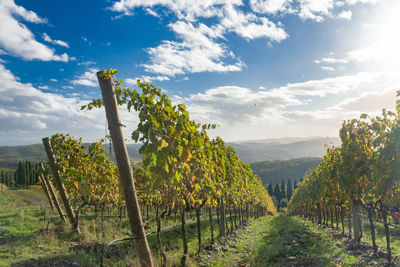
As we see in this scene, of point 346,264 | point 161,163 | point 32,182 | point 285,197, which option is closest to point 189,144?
point 161,163

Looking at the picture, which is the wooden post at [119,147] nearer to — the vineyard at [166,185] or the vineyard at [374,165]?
the vineyard at [166,185]

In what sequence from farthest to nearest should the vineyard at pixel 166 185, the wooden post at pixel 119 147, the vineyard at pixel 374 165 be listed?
the vineyard at pixel 374 165 → the vineyard at pixel 166 185 → the wooden post at pixel 119 147

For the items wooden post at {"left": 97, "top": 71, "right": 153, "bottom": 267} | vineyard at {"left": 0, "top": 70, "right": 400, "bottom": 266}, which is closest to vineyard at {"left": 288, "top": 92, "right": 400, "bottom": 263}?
vineyard at {"left": 0, "top": 70, "right": 400, "bottom": 266}

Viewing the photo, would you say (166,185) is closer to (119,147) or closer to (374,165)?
(119,147)

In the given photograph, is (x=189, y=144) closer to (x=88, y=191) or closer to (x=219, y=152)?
(x=219, y=152)

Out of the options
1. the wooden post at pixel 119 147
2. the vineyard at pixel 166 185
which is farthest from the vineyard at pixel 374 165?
the wooden post at pixel 119 147

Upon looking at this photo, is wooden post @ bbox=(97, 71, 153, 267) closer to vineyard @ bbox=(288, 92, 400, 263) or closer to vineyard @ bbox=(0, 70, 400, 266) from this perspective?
vineyard @ bbox=(0, 70, 400, 266)

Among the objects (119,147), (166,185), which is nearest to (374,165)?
(166,185)

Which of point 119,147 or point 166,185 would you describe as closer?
point 119,147

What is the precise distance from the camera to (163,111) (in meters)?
5.52

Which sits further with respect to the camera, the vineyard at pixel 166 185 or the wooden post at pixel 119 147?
the vineyard at pixel 166 185

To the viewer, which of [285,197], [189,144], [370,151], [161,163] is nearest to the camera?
[161,163]

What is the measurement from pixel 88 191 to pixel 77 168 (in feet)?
3.91

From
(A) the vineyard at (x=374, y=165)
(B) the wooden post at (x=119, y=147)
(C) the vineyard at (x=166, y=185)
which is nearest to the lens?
(B) the wooden post at (x=119, y=147)
